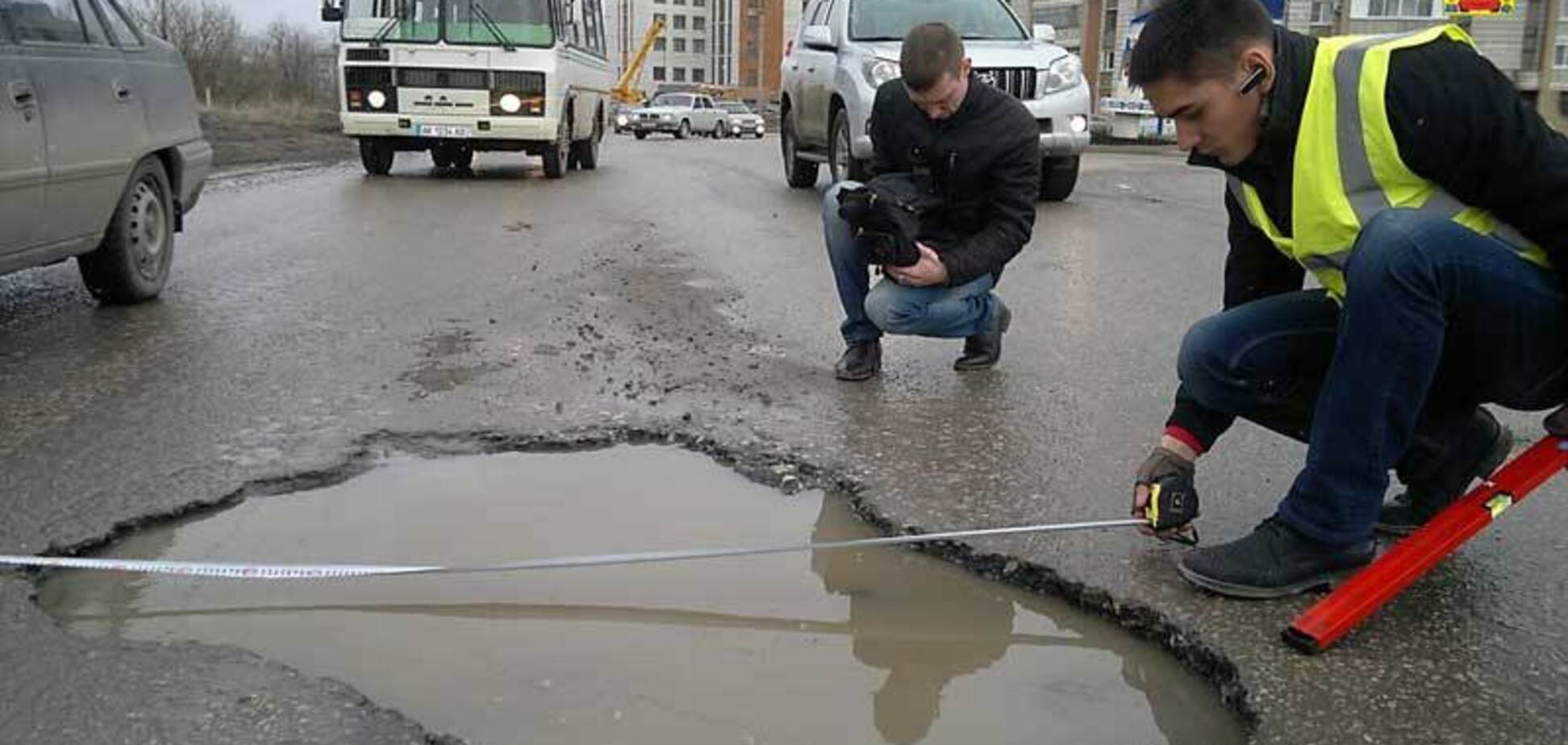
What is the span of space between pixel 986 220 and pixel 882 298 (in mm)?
454

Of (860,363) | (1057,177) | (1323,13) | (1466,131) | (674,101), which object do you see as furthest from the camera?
(1323,13)

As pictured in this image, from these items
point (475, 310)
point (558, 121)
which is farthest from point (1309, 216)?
point (558, 121)

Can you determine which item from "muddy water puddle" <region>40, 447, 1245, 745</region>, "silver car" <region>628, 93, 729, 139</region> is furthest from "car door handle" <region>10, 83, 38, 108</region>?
"silver car" <region>628, 93, 729, 139</region>

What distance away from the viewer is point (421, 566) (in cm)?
286

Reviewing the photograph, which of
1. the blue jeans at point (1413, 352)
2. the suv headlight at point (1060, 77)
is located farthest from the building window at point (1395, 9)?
the blue jeans at point (1413, 352)

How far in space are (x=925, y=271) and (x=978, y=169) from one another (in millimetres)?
398

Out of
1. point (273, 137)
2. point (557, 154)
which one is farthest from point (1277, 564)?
point (273, 137)

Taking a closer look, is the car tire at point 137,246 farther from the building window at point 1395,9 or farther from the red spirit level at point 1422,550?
the building window at point 1395,9

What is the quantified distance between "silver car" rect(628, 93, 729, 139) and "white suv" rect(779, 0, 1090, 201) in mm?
29101

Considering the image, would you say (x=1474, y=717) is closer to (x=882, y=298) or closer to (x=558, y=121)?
(x=882, y=298)

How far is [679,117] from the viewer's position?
1612 inches

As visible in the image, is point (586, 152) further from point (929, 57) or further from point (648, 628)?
point (648, 628)

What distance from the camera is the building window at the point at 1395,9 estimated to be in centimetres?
6209

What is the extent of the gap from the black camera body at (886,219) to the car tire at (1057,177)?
6768 millimetres
